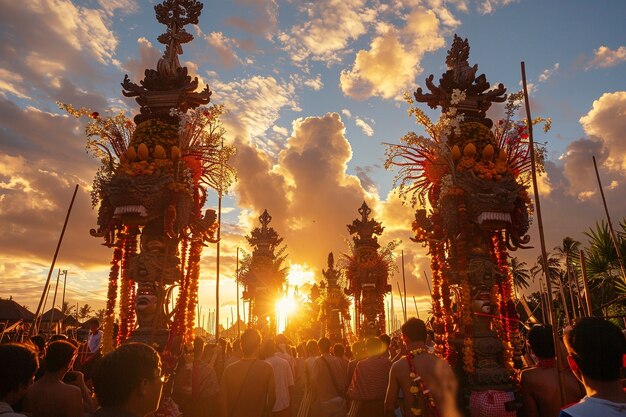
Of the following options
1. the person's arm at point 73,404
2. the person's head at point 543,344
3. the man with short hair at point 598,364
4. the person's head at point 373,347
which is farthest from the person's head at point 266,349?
the man with short hair at point 598,364

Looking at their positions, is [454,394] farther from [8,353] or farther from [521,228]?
[521,228]

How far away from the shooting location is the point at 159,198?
382 inches

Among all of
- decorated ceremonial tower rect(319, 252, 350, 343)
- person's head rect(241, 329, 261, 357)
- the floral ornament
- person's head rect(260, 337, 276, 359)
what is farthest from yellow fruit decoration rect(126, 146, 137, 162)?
decorated ceremonial tower rect(319, 252, 350, 343)

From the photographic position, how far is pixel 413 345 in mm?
5434

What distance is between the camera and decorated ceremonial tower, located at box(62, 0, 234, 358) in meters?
9.44

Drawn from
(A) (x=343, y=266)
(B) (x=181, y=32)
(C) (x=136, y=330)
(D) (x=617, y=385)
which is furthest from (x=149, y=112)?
(A) (x=343, y=266)

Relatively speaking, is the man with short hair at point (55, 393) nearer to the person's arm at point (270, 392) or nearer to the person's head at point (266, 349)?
the person's arm at point (270, 392)

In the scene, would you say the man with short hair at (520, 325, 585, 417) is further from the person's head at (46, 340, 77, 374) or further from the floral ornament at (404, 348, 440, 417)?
the person's head at (46, 340, 77, 374)

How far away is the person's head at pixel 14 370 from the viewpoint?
3.11 m

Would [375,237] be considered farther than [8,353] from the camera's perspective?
Yes

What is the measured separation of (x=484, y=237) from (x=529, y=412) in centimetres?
561

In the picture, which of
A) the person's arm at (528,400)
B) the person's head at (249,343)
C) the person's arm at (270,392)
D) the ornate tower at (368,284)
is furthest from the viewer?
the ornate tower at (368,284)

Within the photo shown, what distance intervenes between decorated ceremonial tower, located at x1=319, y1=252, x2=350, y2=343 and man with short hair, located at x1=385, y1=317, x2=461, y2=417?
20.0 metres

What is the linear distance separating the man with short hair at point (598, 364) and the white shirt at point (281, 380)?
516 cm
